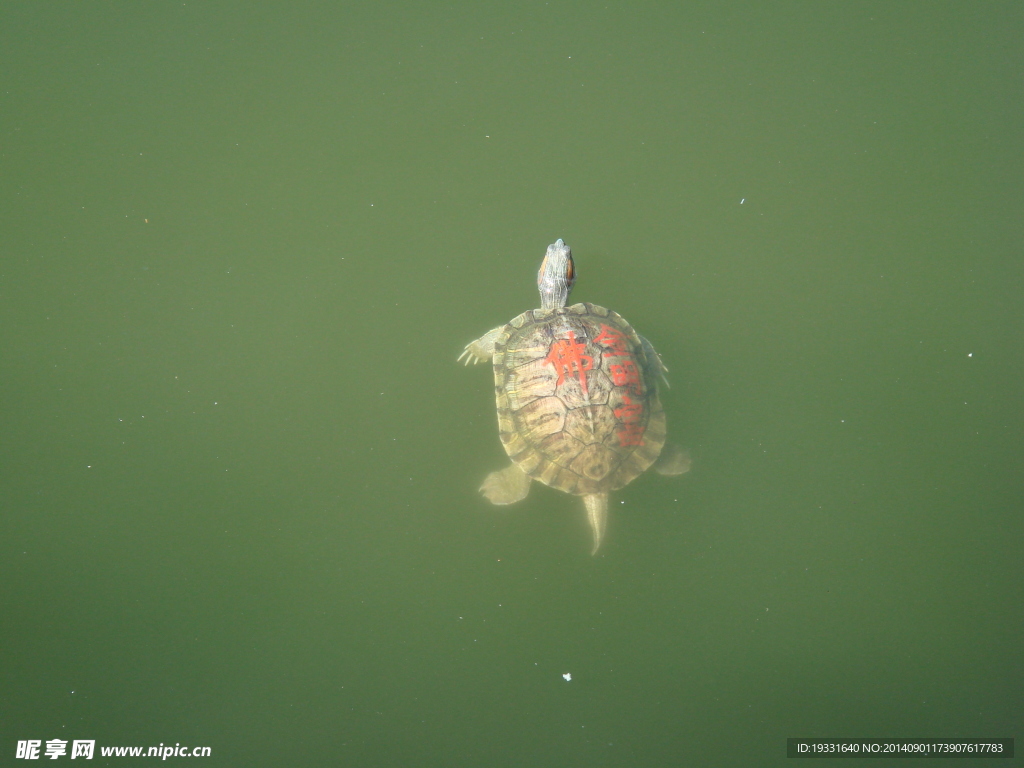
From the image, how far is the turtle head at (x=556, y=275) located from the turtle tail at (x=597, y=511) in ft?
3.29

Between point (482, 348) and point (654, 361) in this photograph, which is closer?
point (654, 361)

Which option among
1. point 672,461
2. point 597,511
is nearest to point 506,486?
point 597,511

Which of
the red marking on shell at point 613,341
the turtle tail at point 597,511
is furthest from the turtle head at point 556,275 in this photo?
the turtle tail at point 597,511

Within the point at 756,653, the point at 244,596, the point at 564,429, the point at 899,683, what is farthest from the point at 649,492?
the point at 244,596

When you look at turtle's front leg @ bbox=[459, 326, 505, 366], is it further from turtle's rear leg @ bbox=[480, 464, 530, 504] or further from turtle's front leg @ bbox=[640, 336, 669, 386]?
turtle's front leg @ bbox=[640, 336, 669, 386]

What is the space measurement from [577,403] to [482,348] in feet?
2.40

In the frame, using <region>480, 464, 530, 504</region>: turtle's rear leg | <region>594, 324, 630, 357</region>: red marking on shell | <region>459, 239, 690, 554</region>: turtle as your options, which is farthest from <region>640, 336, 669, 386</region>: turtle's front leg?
<region>480, 464, 530, 504</region>: turtle's rear leg

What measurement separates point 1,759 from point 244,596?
119 cm

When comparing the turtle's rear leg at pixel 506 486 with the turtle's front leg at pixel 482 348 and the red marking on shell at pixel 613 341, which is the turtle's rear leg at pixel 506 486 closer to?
the turtle's front leg at pixel 482 348

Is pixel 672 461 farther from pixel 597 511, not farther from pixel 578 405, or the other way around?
pixel 578 405

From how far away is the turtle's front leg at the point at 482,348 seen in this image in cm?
290

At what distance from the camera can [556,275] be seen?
288 centimetres

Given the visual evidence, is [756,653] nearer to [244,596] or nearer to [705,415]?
[705,415]

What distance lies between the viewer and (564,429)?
8.00 ft
